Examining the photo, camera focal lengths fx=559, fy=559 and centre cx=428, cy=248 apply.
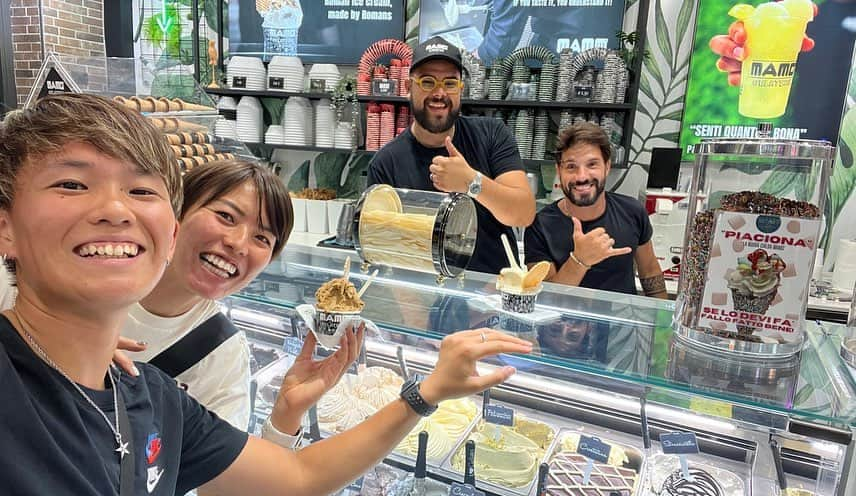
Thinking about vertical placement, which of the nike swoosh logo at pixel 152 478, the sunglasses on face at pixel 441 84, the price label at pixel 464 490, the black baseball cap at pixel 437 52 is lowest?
the price label at pixel 464 490

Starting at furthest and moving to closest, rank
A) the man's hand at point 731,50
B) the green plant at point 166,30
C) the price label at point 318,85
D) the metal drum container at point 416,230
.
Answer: the green plant at point 166,30, the price label at point 318,85, the man's hand at point 731,50, the metal drum container at point 416,230

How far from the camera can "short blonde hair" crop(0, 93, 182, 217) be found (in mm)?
920

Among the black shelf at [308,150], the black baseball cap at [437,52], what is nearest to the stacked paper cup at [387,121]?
the black shelf at [308,150]

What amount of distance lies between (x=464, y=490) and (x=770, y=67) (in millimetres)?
4128

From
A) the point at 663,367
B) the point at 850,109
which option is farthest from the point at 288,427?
the point at 850,109

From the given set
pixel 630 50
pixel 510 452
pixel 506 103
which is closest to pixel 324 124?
pixel 506 103

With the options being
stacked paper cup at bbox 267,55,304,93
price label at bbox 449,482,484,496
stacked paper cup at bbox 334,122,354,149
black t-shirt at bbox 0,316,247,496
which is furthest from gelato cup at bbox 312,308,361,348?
stacked paper cup at bbox 267,55,304,93

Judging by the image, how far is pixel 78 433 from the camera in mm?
951

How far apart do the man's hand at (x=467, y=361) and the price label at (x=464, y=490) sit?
0.68m

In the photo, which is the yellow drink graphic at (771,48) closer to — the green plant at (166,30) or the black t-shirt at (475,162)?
the black t-shirt at (475,162)

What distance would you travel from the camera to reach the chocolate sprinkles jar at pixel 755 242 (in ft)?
3.80

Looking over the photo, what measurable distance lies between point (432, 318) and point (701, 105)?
4.22m

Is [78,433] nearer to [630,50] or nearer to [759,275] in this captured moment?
[759,275]

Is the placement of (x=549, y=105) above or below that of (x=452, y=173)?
above
